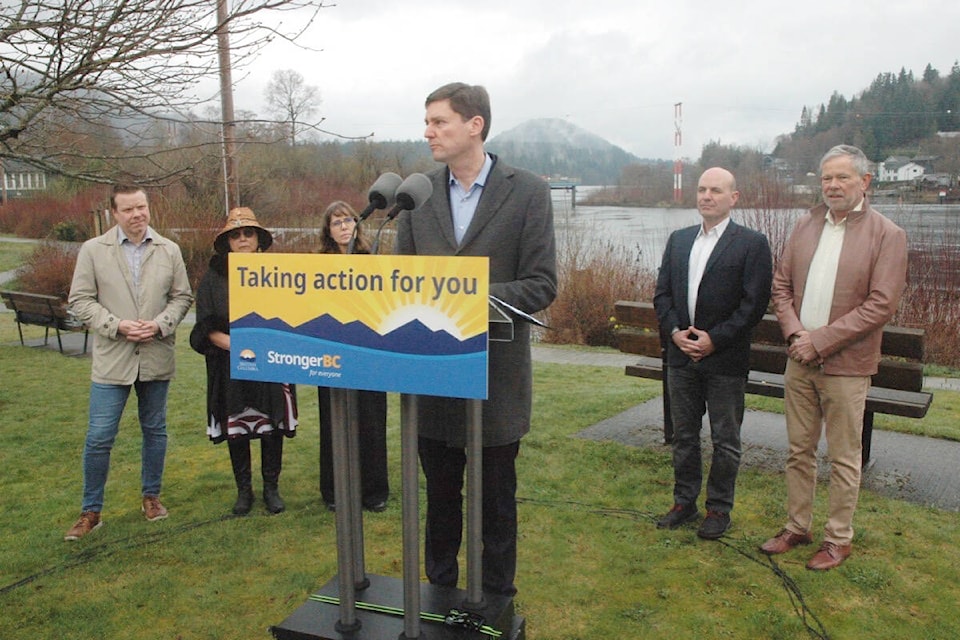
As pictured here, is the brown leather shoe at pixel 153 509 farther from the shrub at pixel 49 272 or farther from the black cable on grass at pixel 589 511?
the shrub at pixel 49 272

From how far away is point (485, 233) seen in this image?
2.94 meters

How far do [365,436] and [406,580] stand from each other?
2.25 meters

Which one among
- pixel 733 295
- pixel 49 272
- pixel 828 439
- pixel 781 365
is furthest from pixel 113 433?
pixel 49 272

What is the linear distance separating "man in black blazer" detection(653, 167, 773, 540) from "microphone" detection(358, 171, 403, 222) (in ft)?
7.37

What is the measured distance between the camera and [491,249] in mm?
2939

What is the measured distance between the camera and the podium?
2539 mm

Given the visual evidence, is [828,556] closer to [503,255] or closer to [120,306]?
[503,255]

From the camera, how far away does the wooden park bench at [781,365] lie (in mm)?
4840

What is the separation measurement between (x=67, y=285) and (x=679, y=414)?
18.2 meters

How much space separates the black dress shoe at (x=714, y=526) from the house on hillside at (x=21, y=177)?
20.9 feet

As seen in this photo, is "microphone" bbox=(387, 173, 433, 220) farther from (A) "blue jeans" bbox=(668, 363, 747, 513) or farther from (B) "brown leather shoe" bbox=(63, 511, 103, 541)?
(B) "brown leather shoe" bbox=(63, 511, 103, 541)

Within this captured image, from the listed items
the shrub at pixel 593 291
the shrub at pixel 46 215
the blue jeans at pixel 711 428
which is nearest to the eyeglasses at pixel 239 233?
the blue jeans at pixel 711 428

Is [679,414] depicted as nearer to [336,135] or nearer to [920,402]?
[920,402]

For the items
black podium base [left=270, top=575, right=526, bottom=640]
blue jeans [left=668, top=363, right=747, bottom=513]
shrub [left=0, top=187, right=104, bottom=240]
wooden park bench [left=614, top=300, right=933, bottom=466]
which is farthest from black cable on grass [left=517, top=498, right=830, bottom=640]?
shrub [left=0, top=187, right=104, bottom=240]
